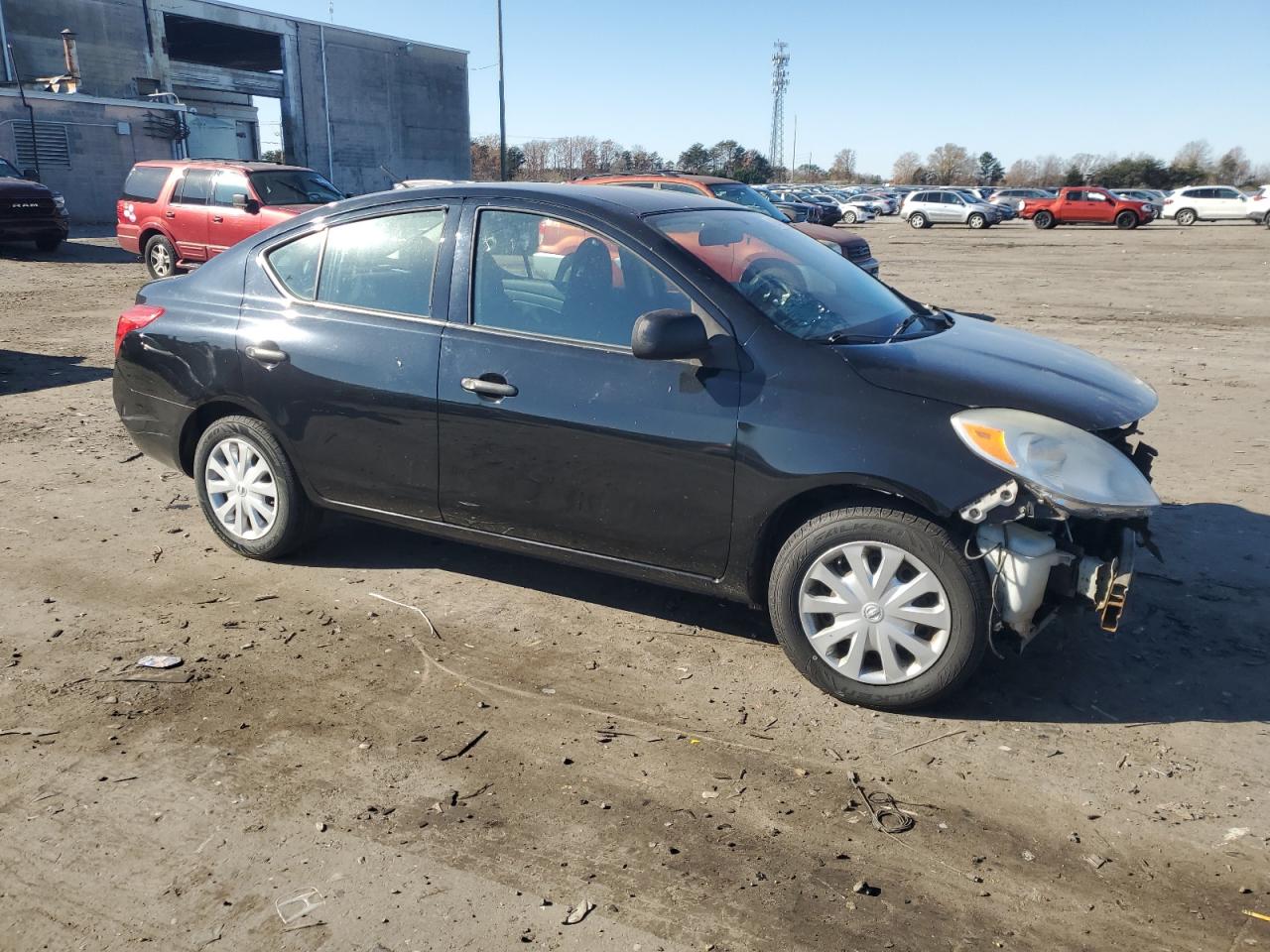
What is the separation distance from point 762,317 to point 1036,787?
1900 millimetres

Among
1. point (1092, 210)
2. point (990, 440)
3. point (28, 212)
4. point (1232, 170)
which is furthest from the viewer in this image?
point (1232, 170)

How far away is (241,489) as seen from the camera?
5086 millimetres

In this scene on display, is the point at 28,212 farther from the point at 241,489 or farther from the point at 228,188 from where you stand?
the point at 241,489

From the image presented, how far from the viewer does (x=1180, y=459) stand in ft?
22.6

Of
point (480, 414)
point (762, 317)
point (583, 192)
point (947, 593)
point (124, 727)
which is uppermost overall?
point (583, 192)

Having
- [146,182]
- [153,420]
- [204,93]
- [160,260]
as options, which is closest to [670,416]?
[153,420]

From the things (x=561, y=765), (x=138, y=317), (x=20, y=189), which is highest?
(x=20, y=189)

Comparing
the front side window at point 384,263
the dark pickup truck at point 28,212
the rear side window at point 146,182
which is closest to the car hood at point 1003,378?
the front side window at point 384,263

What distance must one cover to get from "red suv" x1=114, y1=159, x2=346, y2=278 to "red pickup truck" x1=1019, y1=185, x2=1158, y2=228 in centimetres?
3410

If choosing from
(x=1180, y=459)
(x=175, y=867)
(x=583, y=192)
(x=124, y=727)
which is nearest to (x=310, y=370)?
(x=583, y=192)

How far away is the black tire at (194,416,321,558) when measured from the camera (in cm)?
493

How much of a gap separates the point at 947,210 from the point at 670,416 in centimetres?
4413

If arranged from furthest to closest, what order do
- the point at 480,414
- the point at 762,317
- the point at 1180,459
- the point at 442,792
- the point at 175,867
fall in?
the point at 1180,459
the point at 480,414
the point at 762,317
the point at 442,792
the point at 175,867

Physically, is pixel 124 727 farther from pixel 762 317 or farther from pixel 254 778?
pixel 762 317
